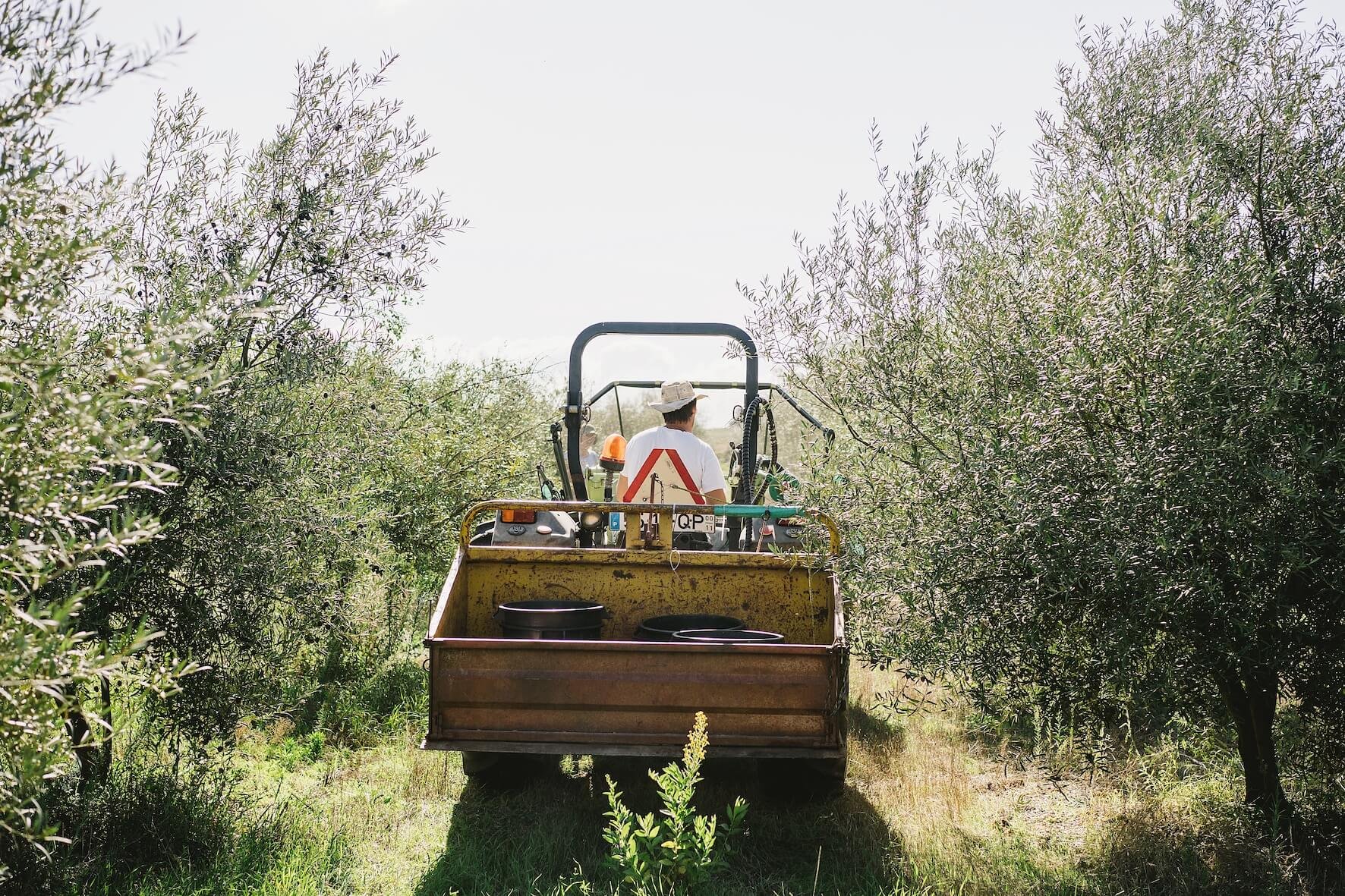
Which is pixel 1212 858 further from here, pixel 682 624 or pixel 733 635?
pixel 682 624

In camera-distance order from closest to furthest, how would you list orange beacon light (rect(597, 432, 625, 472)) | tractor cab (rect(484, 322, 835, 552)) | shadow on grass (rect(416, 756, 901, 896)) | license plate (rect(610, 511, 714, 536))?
shadow on grass (rect(416, 756, 901, 896)) → license plate (rect(610, 511, 714, 536)) → tractor cab (rect(484, 322, 835, 552)) → orange beacon light (rect(597, 432, 625, 472))

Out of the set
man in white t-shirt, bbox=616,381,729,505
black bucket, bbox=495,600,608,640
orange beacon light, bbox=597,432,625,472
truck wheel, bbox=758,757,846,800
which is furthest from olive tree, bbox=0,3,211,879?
orange beacon light, bbox=597,432,625,472

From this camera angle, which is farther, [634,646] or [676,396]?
[676,396]

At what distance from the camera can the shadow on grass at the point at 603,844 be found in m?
4.23

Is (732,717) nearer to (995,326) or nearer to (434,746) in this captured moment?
(434,746)

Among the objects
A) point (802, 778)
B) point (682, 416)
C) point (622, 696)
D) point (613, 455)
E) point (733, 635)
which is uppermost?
point (682, 416)

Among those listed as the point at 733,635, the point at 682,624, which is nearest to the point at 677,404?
the point at 682,624

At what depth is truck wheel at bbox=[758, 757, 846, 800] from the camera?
485 cm

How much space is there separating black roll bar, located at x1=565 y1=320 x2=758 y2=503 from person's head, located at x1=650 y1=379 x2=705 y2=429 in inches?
12.5

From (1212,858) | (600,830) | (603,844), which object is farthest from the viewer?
(600,830)

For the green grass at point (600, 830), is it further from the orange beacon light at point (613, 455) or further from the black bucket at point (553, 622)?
the orange beacon light at point (613, 455)

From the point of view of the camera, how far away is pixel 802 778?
5.00m

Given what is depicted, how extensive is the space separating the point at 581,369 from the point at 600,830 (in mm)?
2892

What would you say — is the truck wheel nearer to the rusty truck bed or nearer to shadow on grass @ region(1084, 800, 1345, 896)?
the rusty truck bed
